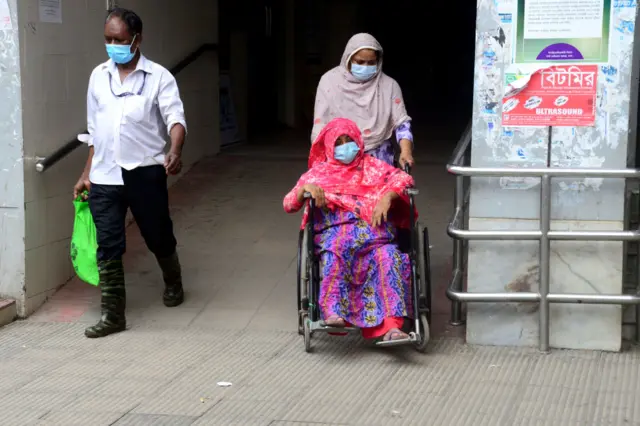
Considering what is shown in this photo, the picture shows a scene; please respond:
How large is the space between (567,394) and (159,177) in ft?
8.42

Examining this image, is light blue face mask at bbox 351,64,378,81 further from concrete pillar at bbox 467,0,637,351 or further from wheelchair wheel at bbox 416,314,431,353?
wheelchair wheel at bbox 416,314,431,353

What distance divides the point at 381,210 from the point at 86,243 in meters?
1.81

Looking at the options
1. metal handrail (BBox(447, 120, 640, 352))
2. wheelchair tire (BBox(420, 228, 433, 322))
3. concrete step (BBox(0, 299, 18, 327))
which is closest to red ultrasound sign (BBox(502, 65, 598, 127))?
metal handrail (BBox(447, 120, 640, 352))

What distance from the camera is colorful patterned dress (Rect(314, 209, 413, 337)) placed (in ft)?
17.0

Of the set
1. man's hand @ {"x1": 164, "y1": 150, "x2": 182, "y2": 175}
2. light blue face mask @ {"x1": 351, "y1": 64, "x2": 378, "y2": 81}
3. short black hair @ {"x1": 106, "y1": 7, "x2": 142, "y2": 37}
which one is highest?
short black hair @ {"x1": 106, "y1": 7, "x2": 142, "y2": 37}

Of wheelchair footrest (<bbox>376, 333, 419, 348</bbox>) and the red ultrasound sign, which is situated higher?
the red ultrasound sign

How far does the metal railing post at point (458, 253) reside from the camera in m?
5.33

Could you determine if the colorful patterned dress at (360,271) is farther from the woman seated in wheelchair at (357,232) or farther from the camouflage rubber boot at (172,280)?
the camouflage rubber boot at (172,280)

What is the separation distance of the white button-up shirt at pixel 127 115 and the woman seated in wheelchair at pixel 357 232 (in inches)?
37.3

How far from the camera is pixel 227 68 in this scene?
34.3 feet

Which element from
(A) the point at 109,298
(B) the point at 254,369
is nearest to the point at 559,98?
(B) the point at 254,369

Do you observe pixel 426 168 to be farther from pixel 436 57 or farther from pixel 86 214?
pixel 436 57

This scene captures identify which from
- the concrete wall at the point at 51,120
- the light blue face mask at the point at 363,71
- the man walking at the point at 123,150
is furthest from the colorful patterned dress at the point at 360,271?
the concrete wall at the point at 51,120

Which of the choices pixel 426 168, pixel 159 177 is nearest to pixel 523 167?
pixel 159 177
